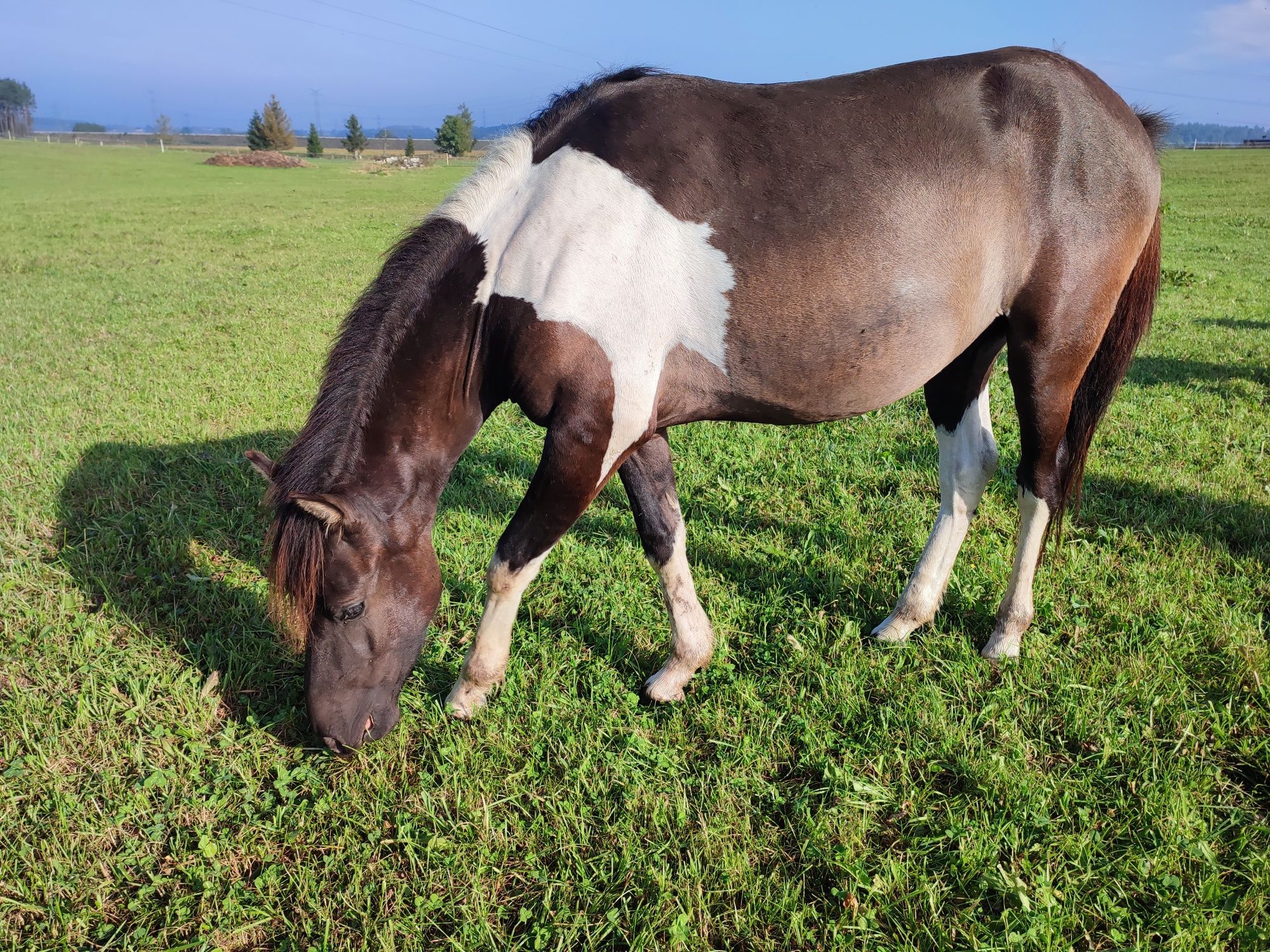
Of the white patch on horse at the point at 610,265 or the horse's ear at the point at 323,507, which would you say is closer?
the horse's ear at the point at 323,507

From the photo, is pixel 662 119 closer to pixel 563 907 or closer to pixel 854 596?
pixel 854 596

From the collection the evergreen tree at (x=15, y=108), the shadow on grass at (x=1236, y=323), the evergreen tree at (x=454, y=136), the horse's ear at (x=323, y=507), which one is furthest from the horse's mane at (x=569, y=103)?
the evergreen tree at (x=15, y=108)

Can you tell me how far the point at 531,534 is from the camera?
107 inches

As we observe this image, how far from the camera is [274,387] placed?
6.58 metres

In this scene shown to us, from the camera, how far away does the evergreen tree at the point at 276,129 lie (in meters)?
63.5

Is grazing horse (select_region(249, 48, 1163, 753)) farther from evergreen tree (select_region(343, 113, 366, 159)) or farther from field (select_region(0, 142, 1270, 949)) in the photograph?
evergreen tree (select_region(343, 113, 366, 159))

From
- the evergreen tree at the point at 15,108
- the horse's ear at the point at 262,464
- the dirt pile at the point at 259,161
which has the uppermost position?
the evergreen tree at the point at 15,108

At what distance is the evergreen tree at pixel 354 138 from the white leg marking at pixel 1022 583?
225ft

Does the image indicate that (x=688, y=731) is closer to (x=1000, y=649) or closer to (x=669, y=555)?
(x=669, y=555)

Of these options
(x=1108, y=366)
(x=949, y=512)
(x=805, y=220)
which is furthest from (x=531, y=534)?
(x=1108, y=366)

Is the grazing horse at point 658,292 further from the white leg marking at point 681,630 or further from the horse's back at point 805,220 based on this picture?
the white leg marking at point 681,630

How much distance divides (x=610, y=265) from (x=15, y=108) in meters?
131

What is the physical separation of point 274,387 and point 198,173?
3706cm

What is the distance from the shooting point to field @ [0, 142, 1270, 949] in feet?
7.24
